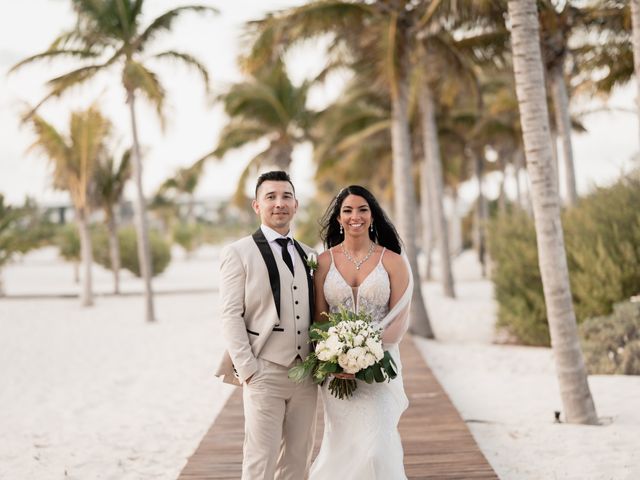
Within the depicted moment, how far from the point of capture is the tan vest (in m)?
3.66

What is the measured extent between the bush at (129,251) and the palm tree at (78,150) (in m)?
10.9

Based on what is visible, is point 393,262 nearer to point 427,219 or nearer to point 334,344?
point 334,344

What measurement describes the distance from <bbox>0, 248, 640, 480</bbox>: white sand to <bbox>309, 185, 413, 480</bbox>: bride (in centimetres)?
196

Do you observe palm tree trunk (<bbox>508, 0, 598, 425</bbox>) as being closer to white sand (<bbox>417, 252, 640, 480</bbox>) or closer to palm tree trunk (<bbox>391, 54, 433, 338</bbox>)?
white sand (<bbox>417, 252, 640, 480</bbox>)

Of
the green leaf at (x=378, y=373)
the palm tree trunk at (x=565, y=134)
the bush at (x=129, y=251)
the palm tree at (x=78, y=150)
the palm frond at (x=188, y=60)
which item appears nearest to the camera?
the green leaf at (x=378, y=373)

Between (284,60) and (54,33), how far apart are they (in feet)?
21.7

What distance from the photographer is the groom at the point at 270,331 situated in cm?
364

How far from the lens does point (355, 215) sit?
3.93 metres

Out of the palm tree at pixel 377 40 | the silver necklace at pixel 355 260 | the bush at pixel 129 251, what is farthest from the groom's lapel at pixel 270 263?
the bush at pixel 129 251

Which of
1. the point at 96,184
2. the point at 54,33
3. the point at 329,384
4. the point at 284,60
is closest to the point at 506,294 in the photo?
the point at 284,60

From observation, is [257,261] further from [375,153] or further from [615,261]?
[375,153]

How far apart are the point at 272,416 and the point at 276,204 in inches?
48.0

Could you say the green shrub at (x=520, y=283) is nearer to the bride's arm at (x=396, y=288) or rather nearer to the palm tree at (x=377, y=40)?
the palm tree at (x=377, y=40)

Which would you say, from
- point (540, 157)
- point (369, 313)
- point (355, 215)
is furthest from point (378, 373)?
point (540, 157)
